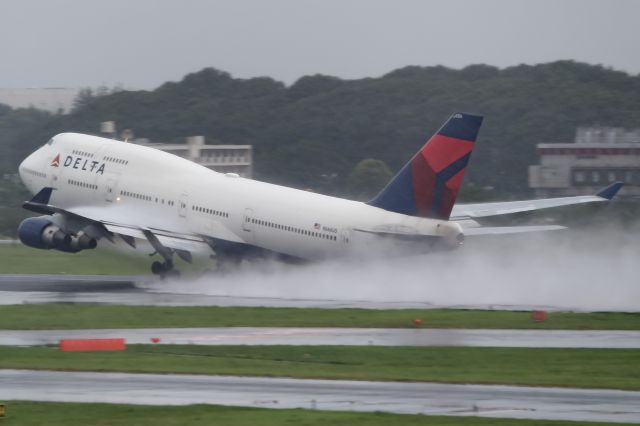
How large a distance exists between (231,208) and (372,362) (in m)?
22.1

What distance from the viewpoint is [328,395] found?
82.7 ft

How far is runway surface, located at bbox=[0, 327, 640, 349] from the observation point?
107ft

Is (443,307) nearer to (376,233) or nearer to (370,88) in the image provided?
(376,233)

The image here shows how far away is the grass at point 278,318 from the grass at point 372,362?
195 inches

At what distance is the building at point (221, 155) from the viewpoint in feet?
311

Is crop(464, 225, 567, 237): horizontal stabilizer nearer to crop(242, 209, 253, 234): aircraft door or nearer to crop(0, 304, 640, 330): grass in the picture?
crop(0, 304, 640, 330): grass

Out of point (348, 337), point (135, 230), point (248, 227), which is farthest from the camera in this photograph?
point (135, 230)

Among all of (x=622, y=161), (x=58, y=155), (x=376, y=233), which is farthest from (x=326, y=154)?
(x=376, y=233)

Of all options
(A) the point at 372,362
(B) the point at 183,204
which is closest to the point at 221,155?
(B) the point at 183,204

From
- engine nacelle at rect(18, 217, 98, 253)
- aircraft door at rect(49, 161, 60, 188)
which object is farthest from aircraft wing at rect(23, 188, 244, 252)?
aircraft door at rect(49, 161, 60, 188)

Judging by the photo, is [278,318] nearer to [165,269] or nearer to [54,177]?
[165,269]

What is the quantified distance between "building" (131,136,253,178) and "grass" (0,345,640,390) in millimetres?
→ 60761

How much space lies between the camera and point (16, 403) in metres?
23.9

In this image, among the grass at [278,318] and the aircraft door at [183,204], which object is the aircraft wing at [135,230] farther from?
the grass at [278,318]
